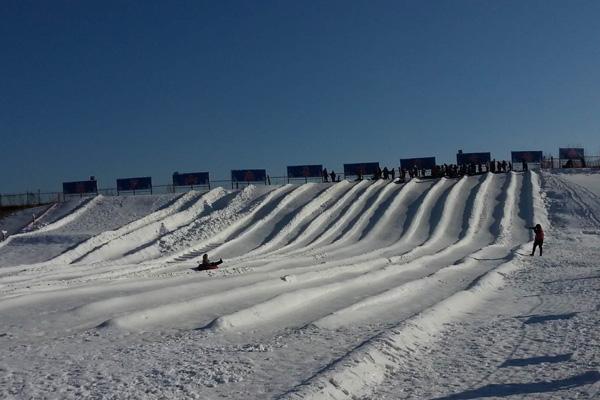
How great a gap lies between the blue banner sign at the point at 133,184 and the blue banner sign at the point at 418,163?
18.8 meters

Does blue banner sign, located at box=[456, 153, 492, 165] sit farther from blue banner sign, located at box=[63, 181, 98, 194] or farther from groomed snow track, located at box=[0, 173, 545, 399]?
blue banner sign, located at box=[63, 181, 98, 194]

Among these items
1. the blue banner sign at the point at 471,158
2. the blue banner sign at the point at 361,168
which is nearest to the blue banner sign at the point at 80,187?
the blue banner sign at the point at 361,168

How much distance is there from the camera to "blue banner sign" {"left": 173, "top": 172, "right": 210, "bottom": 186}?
4767cm

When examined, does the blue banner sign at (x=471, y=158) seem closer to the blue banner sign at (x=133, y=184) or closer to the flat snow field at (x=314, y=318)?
the flat snow field at (x=314, y=318)

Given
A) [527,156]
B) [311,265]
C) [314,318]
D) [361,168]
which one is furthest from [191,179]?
[314,318]

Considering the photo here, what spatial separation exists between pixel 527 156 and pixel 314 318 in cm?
4366

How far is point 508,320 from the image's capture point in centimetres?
1149

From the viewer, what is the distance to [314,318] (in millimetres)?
11406

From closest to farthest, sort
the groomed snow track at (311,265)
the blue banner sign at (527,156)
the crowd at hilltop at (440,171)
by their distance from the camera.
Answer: the groomed snow track at (311,265) < the crowd at hilltop at (440,171) < the blue banner sign at (527,156)

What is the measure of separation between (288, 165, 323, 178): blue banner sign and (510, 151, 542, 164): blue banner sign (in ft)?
47.7

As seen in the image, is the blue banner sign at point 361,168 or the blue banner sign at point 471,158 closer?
the blue banner sign at point 361,168

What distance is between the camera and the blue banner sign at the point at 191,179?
4767cm

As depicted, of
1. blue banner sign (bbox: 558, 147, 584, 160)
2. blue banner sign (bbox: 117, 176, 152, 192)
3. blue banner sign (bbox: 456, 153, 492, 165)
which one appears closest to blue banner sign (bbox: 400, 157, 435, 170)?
blue banner sign (bbox: 456, 153, 492, 165)

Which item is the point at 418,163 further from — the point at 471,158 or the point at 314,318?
the point at 314,318
